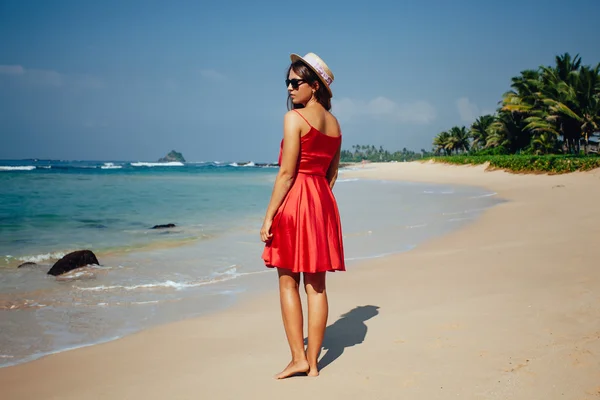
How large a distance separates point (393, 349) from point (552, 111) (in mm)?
39444

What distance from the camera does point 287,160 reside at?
2811mm

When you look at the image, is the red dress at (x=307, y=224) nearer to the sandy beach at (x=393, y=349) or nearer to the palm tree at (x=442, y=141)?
the sandy beach at (x=393, y=349)

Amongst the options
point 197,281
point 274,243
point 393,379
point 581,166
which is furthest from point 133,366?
point 581,166

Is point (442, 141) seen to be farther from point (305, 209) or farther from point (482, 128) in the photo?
point (305, 209)

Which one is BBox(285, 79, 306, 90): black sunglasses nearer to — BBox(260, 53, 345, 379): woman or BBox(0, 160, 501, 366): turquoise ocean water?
BBox(260, 53, 345, 379): woman

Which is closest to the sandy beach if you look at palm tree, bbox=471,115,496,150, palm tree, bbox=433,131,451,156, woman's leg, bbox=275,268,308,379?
woman's leg, bbox=275,268,308,379

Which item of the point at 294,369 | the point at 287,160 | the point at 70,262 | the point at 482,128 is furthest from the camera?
the point at 482,128

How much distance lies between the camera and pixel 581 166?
80.4 ft

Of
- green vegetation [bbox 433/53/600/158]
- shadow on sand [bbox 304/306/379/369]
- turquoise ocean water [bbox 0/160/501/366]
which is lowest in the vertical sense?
turquoise ocean water [bbox 0/160/501/366]

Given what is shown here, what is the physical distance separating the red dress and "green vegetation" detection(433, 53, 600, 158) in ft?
122

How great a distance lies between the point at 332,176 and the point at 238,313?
6.61ft

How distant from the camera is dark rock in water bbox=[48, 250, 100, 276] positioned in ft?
22.2

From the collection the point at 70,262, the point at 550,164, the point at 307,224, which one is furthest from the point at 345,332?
the point at 550,164

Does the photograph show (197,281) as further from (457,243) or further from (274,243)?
(457,243)
